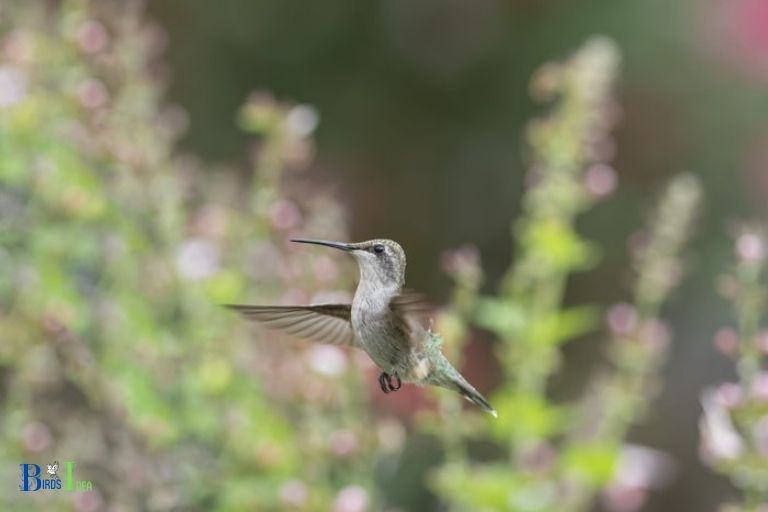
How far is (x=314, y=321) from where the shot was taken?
4.52ft

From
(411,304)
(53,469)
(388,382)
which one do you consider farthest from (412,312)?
(53,469)

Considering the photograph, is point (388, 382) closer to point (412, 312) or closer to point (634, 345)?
point (412, 312)

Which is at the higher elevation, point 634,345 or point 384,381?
point 634,345

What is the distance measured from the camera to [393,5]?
15.3ft

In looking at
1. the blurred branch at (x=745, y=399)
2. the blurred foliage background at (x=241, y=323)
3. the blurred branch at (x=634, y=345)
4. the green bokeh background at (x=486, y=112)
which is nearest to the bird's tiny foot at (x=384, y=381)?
the blurred foliage background at (x=241, y=323)

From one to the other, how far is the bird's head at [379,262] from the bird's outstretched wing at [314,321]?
4.5 inches

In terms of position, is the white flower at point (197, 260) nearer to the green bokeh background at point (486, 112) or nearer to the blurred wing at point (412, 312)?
the blurred wing at point (412, 312)

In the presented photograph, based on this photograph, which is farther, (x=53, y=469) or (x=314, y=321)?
(x=53, y=469)

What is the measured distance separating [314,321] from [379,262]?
260 mm

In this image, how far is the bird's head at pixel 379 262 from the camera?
1126mm

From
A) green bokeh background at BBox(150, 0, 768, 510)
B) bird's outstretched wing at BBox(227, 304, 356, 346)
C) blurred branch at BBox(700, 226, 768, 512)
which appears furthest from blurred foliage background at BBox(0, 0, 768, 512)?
green bokeh background at BBox(150, 0, 768, 510)

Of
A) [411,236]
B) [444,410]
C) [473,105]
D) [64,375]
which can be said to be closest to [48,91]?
[64,375]

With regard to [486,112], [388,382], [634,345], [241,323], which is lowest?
[388,382]

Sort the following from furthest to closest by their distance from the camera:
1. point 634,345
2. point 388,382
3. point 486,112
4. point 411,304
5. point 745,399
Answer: point 486,112 < point 634,345 < point 745,399 < point 388,382 < point 411,304
